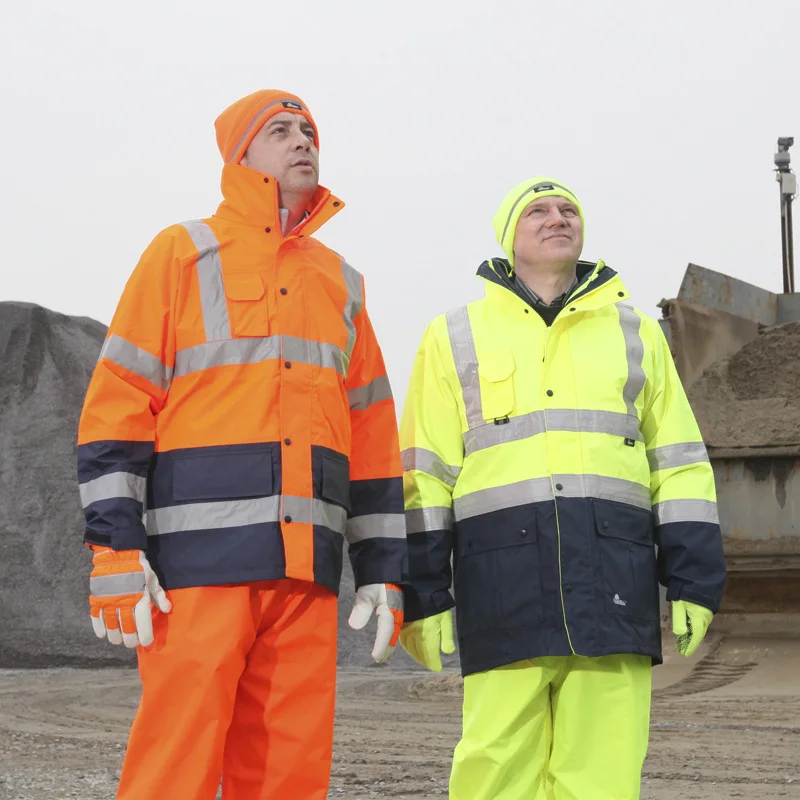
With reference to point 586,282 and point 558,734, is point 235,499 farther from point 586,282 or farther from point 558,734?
point 586,282

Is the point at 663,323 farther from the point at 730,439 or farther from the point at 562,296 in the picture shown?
the point at 562,296

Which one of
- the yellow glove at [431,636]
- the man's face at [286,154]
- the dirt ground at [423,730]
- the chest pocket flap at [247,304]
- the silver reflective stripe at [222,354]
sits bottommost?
the dirt ground at [423,730]

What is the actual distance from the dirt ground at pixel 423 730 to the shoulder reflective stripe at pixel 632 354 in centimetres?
207

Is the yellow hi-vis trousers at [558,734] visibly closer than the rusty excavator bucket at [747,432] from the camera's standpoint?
Yes

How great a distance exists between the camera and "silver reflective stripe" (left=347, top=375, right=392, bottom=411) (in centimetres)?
298

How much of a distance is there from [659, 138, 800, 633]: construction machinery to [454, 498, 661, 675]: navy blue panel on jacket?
599 cm

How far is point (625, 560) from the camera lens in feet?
9.86

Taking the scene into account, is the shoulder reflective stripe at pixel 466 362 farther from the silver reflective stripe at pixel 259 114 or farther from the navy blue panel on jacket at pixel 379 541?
the silver reflective stripe at pixel 259 114

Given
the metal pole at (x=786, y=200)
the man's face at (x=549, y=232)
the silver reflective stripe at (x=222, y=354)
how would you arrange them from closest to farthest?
the silver reflective stripe at (x=222, y=354) → the man's face at (x=549, y=232) → the metal pole at (x=786, y=200)

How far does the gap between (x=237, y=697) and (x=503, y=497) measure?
85 centimetres

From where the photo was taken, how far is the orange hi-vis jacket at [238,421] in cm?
260

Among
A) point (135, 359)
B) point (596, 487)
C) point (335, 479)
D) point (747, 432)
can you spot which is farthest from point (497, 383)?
point (747, 432)

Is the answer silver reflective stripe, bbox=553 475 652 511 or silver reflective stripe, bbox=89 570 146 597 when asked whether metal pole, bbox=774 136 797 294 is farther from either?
silver reflective stripe, bbox=89 570 146 597

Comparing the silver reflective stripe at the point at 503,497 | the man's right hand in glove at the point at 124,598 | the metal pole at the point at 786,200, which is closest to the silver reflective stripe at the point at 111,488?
the man's right hand in glove at the point at 124,598
